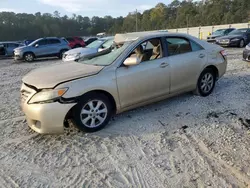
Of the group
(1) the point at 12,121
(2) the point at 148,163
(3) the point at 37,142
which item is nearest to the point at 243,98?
(2) the point at 148,163

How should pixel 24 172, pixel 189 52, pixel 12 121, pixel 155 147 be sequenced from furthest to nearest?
pixel 189 52 → pixel 12 121 → pixel 155 147 → pixel 24 172

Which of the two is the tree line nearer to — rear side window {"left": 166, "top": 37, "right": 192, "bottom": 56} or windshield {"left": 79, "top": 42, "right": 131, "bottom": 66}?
rear side window {"left": 166, "top": 37, "right": 192, "bottom": 56}

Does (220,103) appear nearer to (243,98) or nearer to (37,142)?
(243,98)

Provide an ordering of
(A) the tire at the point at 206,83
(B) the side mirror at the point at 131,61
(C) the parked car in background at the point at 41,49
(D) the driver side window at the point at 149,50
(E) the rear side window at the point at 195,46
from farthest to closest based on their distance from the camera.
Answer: (C) the parked car in background at the point at 41,49, (A) the tire at the point at 206,83, (E) the rear side window at the point at 195,46, (D) the driver side window at the point at 149,50, (B) the side mirror at the point at 131,61

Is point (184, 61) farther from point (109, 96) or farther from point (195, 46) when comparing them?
point (109, 96)

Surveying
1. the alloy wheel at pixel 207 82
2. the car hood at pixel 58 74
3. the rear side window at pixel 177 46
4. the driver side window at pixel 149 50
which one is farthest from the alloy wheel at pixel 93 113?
the alloy wheel at pixel 207 82

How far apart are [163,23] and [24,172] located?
7896cm

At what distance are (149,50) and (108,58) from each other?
90 cm

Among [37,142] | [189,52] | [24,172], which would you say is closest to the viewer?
[24,172]

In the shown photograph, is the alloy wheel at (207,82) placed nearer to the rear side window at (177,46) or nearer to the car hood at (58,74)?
the rear side window at (177,46)

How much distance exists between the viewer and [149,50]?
482 cm

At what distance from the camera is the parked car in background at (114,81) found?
371 cm

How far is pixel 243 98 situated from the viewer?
5.45m

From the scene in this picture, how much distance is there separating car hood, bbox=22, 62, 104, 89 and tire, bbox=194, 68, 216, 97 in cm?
246
